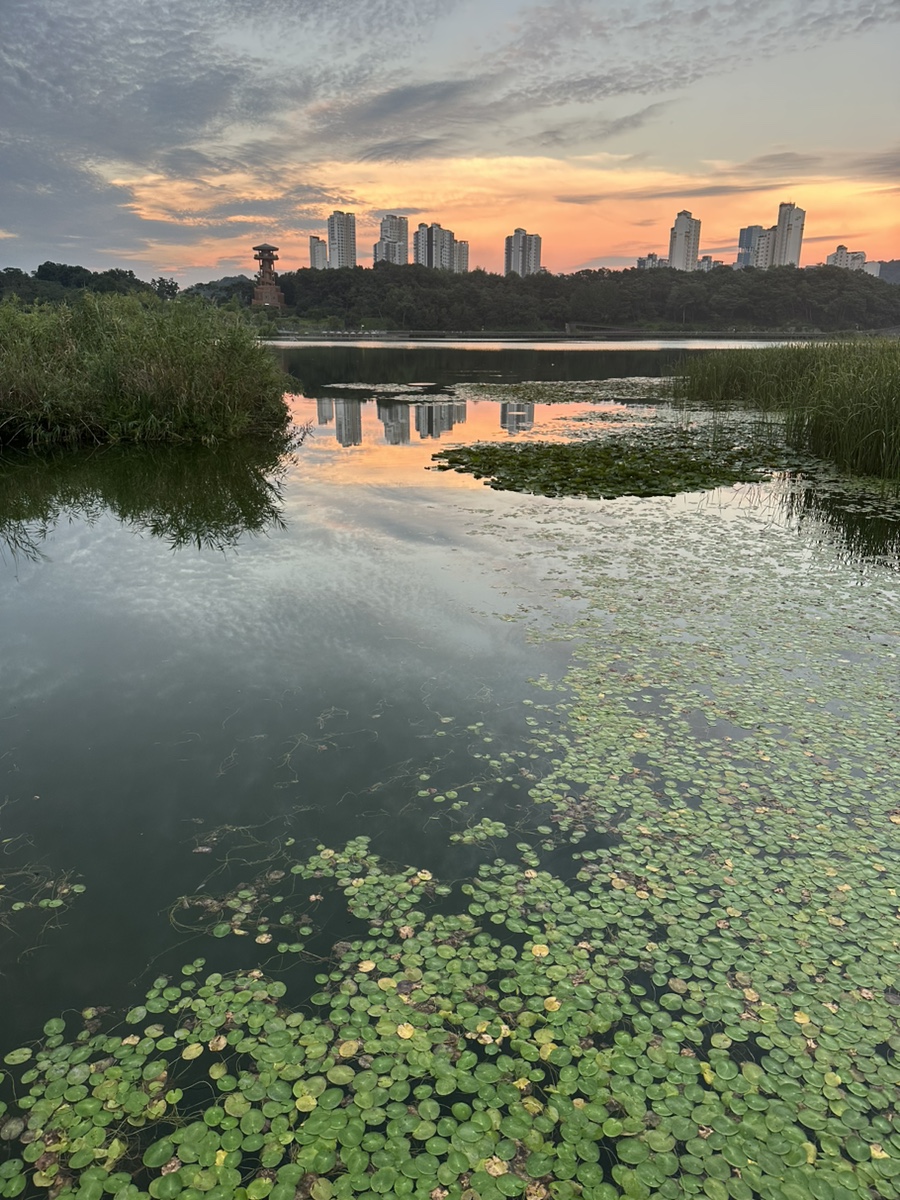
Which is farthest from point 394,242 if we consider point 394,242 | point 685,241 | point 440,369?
point 440,369

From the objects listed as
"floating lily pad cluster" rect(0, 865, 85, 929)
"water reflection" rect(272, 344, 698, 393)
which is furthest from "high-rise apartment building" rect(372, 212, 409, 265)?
"floating lily pad cluster" rect(0, 865, 85, 929)

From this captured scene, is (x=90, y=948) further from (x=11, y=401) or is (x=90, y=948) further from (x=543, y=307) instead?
(x=543, y=307)

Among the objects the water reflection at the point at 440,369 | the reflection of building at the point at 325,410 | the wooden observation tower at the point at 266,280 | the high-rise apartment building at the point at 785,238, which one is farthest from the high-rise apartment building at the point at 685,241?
the reflection of building at the point at 325,410

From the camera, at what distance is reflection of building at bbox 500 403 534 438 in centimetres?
1519

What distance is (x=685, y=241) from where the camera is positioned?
150m

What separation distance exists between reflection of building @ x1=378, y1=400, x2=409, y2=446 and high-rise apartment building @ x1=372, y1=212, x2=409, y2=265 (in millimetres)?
131681

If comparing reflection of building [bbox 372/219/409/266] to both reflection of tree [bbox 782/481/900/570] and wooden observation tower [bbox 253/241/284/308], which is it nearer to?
wooden observation tower [bbox 253/241/284/308]

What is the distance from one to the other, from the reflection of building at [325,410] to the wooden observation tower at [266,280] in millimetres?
61803

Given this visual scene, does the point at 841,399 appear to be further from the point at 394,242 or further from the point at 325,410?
the point at 394,242

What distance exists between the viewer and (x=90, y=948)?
2602 millimetres

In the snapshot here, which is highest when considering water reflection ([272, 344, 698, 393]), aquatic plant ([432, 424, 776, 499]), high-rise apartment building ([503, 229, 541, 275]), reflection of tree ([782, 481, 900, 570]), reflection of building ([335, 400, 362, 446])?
high-rise apartment building ([503, 229, 541, 275])

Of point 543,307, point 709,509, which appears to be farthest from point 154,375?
point 543,307

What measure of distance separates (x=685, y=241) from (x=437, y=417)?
15682 centimetres

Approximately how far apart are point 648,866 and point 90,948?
6.82 ft
